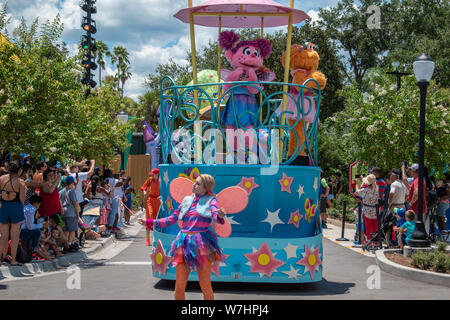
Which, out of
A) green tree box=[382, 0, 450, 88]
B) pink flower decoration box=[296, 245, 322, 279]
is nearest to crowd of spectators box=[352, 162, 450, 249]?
pink flower decoration box=[296, 245, 322, 279]

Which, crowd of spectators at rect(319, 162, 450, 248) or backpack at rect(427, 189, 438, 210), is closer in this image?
crowd of spectators at rect(319, 162, 450, 248)

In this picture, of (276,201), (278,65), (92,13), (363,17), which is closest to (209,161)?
(276,201)

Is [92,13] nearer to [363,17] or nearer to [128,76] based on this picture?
[363,17]

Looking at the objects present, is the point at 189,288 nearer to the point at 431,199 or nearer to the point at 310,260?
the point at 310,260

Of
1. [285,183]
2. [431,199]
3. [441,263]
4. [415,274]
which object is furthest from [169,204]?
[431,199]

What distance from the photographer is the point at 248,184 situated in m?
8.59

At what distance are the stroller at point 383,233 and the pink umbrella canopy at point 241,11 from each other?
5231 millimetres

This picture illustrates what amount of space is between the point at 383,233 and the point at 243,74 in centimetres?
598

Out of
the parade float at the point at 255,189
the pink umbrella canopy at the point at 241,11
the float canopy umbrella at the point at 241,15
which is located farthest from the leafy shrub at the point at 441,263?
the pink umbrella canopy at the point at 241,11

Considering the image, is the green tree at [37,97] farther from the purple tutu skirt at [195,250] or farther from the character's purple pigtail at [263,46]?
the purple tutu skirt at [195,250]

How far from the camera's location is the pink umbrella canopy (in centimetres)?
957

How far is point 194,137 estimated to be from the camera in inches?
360

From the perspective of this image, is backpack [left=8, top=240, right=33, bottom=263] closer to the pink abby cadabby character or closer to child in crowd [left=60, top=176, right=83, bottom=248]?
child in crowd [left=60, top=176, right=83, bottom=248]

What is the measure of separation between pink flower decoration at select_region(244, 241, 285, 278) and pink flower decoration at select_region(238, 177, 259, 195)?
810 millimetres
